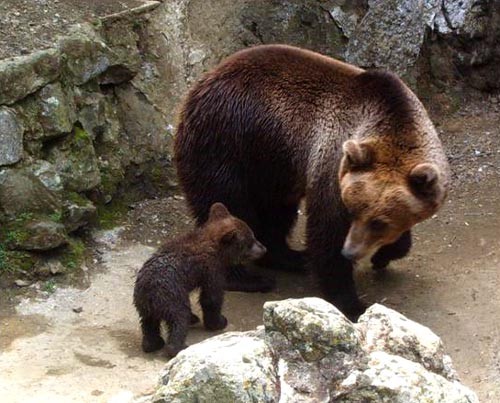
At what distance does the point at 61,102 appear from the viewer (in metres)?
8.90

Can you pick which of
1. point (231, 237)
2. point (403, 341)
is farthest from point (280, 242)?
point (403, 341)

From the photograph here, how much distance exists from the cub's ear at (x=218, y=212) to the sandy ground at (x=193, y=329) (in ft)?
2.72

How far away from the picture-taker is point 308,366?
14.8 feet

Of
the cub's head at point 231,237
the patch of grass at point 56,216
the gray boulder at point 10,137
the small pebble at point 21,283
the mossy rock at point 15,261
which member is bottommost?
the small pebble at point 21,283

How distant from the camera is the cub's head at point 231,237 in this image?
782 centimetres

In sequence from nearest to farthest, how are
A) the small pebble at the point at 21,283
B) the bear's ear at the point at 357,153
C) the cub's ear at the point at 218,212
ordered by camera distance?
the bear's ear at the point at 357,153 → the cub's ear at the point at 218,212 → the small pebble at the point at 21,283

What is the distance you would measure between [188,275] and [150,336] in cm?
52

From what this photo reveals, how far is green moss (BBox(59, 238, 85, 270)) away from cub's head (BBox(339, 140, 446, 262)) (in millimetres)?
2372

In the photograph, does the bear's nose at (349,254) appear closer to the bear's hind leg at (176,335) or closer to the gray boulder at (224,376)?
the bear's hind leg at (176,335)

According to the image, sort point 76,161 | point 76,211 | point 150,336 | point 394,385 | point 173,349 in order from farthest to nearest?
point 76,161 < point 76,211 < point 150,336 < point 173,349 < point 394,385

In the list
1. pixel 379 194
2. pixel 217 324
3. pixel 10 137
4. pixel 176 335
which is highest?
pixel 379 194

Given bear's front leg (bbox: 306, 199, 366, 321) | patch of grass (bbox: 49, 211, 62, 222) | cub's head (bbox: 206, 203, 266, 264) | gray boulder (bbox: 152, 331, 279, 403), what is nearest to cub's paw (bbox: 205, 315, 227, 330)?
cub's head (bbox: 206, 203, 266, 264)

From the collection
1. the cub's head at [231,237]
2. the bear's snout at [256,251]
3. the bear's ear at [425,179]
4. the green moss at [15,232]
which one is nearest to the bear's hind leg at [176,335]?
the cub's head at [231,237]

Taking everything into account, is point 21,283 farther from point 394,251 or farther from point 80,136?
point 394,251
